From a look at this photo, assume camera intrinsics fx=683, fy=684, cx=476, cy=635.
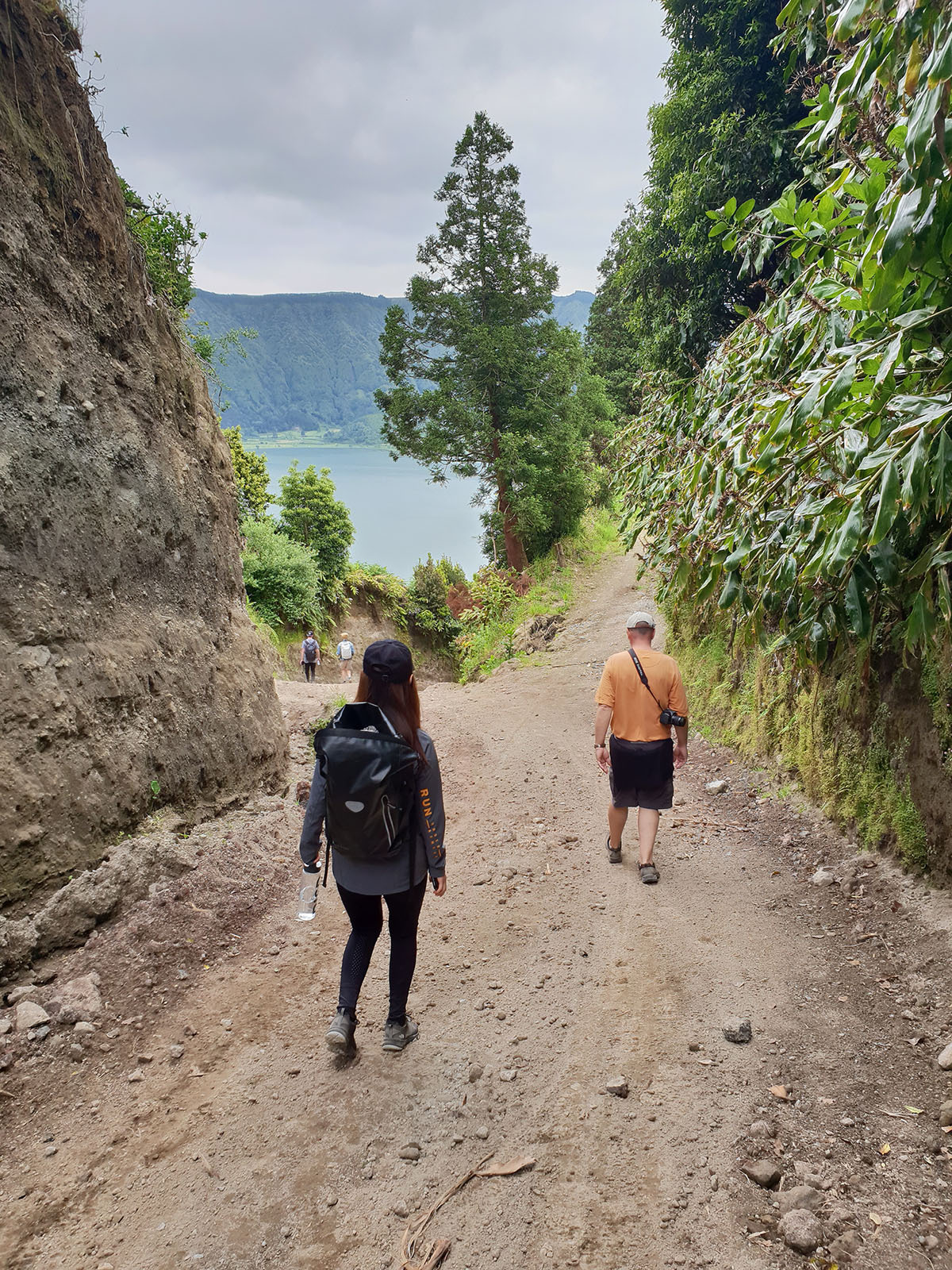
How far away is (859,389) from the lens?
11.3 feet

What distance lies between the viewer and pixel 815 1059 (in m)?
3.03

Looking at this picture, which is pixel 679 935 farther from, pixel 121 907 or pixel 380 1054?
pixel 121 907

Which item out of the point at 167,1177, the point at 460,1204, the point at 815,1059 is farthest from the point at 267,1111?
the point at 815,1059

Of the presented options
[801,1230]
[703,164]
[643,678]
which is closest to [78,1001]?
[801,1230]

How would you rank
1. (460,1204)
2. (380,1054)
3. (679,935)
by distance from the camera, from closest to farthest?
(460,1204)
(380,1054)
(679,935)

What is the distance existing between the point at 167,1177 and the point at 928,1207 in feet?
9.00

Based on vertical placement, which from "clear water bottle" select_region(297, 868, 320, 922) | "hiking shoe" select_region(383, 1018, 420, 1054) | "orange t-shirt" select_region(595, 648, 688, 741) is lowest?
"hiking shoe" select_region(383, 1018, 420, 1054)

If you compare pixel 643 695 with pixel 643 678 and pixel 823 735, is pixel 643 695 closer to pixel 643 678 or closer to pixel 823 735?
pixel 643 678

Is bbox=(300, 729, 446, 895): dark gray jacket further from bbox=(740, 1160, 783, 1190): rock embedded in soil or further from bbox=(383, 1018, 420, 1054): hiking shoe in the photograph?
bbox=(740, 1160, 783, 1190): rock embedded in soil

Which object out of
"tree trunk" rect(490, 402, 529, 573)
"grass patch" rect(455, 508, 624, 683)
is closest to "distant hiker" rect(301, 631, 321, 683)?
"grass patch" rect(455, 508, 624, 683)

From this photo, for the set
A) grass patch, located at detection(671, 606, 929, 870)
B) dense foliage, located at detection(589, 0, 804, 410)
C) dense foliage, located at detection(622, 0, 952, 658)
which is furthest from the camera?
dense foliage, located at detection(589, 0, 804, 410)

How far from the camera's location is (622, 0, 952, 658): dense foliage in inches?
89.7

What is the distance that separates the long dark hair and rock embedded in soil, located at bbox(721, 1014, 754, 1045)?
1915mm

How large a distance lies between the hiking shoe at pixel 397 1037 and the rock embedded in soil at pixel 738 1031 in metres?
1.52
